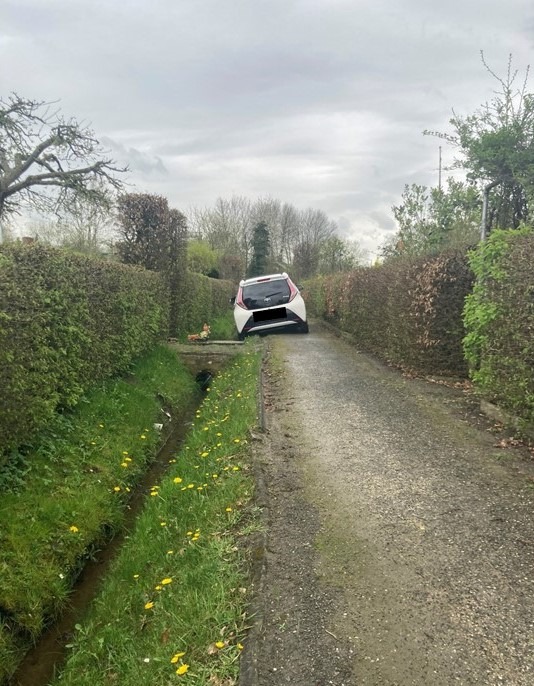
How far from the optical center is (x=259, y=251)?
48125 mm

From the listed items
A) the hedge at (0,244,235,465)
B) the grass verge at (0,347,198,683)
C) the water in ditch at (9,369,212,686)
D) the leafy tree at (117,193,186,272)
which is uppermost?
the leafy tree at (117,193,186,272)

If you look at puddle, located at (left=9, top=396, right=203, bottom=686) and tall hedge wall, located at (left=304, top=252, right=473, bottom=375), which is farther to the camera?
tall hedge wall, located at (left=304, top=252, right=473, bottom=375)

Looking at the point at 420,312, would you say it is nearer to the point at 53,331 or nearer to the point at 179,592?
the point at 53,331

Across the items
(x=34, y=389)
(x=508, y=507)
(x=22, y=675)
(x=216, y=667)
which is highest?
(x=34, y=389)

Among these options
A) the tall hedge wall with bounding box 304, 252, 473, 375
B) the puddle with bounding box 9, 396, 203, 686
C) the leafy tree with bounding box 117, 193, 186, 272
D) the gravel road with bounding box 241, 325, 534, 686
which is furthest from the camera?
the leafy tree with bounding box 117, 193, 186, 272

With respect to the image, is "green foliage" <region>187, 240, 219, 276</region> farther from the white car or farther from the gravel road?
the gravel road

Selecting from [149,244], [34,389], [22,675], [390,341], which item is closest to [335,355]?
[390,341]

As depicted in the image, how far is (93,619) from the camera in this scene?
3.52 meters

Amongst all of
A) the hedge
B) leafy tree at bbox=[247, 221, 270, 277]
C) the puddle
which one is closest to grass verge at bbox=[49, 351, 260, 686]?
the puddle

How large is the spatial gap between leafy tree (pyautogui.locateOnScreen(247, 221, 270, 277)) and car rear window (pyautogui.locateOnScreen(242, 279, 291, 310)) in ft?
113

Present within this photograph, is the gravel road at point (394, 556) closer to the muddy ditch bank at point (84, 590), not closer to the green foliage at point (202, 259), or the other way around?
the muddy ditch bank at point (84, 590)

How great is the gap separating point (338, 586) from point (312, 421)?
3269 mm

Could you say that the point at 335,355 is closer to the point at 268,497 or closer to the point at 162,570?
the point at 268,497

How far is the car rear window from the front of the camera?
1392 cm
